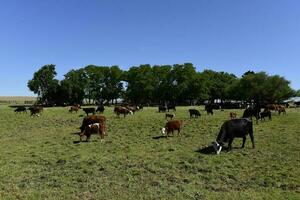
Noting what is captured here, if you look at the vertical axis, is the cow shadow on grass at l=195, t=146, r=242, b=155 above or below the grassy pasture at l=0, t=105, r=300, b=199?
above

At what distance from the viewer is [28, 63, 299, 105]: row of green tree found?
113250 mm

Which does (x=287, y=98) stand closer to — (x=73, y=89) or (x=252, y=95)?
(x=252, y=95)

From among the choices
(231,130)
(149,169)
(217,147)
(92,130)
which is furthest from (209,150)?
(92,130)

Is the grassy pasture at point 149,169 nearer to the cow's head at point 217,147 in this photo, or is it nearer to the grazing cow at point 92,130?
the cow's head at point 217,147

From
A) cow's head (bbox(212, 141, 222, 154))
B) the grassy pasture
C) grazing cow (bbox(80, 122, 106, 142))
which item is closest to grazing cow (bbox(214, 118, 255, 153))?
the grassy pasture

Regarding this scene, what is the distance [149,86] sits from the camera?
393ft

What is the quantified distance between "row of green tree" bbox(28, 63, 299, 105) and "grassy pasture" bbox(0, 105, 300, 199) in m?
88.1

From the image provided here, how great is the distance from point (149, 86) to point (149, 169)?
337ft

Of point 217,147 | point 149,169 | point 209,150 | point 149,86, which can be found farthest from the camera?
point 149,86

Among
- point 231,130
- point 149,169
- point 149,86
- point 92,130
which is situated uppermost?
point 149,86

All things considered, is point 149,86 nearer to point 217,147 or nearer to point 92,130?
point 92,130

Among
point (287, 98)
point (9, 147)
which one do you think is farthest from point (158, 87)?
point (9, 147)

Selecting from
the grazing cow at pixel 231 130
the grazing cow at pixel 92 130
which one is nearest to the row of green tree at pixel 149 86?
the grazing cow at pixel 92 130

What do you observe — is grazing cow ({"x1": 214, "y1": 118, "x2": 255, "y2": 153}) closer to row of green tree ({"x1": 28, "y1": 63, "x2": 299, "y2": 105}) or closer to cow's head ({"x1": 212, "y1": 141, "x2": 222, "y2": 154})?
cow's head ({"x1": 212, "y1": 141, "x2": 222, "y2": 154})
